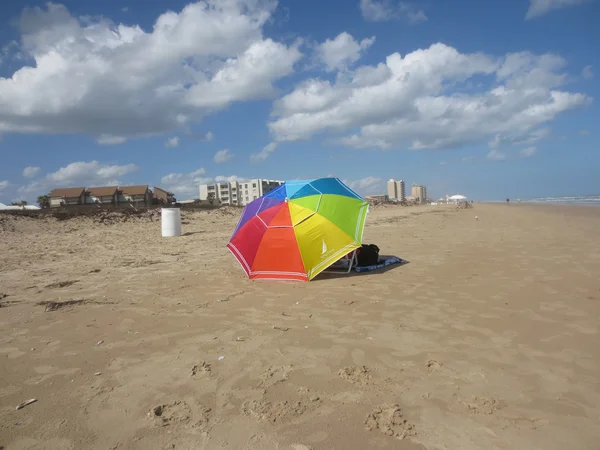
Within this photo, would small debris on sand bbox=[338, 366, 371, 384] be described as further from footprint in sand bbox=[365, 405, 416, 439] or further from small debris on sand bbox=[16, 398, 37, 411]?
small debris on sand bbox=[16, 398, 37, 411]

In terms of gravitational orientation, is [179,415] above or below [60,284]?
below

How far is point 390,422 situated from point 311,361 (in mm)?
1159

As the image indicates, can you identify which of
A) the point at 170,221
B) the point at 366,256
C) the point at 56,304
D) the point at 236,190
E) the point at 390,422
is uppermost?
the point at 236,190

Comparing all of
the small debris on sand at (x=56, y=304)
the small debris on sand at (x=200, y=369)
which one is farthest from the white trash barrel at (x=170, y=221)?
the small debris on sand at (x=200, y=369)

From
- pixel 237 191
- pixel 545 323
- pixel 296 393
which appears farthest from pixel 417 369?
pixel 237 191

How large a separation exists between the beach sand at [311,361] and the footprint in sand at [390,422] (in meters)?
0.01

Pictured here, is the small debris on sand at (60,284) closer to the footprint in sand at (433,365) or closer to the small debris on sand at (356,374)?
the small debris on sand at (356,374)

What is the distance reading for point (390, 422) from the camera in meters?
2.69

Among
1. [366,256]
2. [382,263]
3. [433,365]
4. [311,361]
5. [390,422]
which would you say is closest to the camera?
[390,422]

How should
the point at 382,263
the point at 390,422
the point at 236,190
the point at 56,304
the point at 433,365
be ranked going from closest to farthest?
the point at 390,422
the point at 433,365
the point at 56,304
the point at 382,263
the point at 236,190

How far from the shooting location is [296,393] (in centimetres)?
312

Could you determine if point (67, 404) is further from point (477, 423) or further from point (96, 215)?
point (96, 215)

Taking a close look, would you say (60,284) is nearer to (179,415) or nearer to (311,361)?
(179,415)

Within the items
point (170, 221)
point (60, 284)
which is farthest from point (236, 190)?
point (60, 284)
